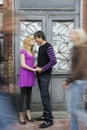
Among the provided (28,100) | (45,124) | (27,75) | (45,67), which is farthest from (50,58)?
(45,124)

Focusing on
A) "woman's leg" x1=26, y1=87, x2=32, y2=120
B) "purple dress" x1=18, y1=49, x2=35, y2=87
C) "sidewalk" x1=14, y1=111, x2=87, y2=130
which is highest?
"purple dress" x1=18, y1=49, x2=35, y2=87

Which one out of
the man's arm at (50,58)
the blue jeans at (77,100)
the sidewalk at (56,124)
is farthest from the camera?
the sidewalk at (56,124)

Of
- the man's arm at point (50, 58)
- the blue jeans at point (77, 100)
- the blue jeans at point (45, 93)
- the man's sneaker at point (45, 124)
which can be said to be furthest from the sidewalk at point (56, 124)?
the blue jeans at point (77, 100)

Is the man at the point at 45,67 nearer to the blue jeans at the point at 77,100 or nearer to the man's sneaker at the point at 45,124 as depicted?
the man's sneaker at the point at 45,124

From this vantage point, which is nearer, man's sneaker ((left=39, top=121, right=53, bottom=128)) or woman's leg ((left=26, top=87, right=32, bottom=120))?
man's sneaker ((left=39, top=121, right=53, bottom=128))

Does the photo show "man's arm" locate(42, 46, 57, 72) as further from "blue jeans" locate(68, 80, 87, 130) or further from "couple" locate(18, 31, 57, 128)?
"blue jeans" locate(68, 80, 87, 130)

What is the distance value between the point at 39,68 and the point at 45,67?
0.13 metres

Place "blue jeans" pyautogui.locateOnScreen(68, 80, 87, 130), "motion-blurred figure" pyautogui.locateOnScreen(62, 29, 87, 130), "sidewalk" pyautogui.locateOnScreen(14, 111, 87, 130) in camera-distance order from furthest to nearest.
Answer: "sidewalk" pyautogui.locateOnScreen(14, 111, 87, 130) → "blue jeans" pyautogui.locateOnScreen(68, 80, 87, 130) → "motion-blurred figure" pyautogui.locateOnScreen(62, 29, 87, 130)

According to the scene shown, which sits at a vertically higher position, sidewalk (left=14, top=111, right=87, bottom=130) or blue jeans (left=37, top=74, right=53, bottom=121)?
blue jeans (left=37, top=74, right=53, bottom=121)

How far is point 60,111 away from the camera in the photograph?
A: 898 centimetres

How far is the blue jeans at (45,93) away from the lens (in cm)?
791

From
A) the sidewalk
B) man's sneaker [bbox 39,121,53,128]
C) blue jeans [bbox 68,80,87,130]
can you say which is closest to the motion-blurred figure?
blue jeans [bbox 68,80,87,130]

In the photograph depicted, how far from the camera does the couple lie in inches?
307

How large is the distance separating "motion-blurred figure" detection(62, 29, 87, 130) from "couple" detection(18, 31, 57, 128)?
1677 mm
